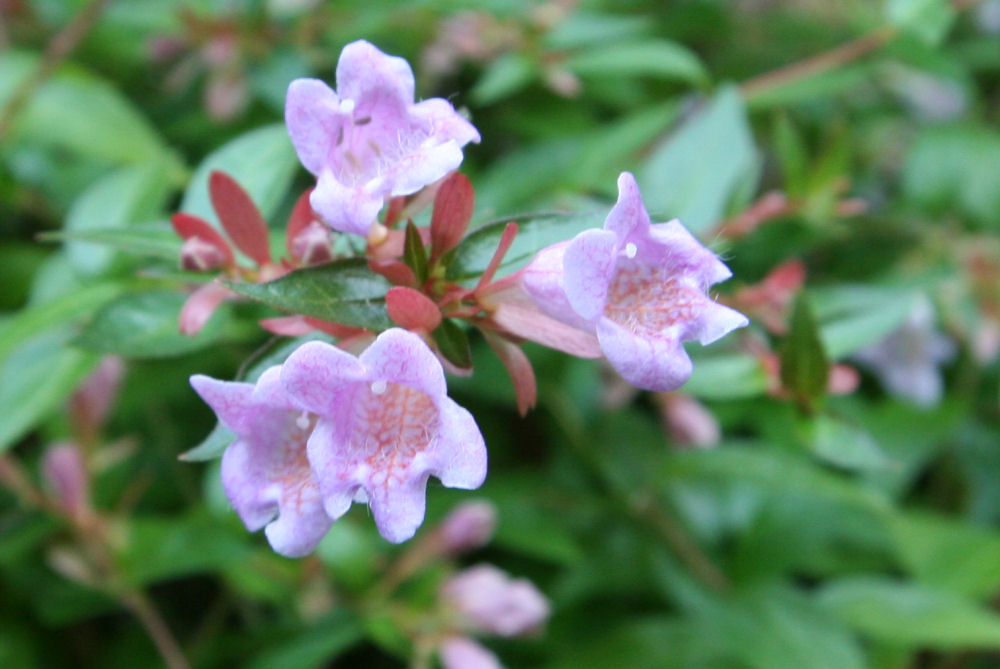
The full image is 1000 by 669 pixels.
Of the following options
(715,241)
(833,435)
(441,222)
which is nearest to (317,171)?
(441,222)

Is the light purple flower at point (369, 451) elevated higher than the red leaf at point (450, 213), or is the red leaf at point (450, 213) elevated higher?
the red leaf at point (450, 213)

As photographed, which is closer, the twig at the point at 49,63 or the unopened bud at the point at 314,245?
the unopened bud at the point at 314,245

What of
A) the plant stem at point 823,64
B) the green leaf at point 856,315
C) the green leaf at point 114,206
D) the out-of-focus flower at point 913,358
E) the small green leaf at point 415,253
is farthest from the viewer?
the out-of-focus flower at point 913,358

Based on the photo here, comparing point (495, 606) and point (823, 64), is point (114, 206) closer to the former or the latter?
point (495, 606)

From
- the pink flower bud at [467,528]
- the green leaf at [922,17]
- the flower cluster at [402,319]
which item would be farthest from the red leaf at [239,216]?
the green leaf at [922,17]

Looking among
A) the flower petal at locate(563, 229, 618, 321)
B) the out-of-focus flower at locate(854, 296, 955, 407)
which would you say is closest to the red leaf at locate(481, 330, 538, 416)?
the flower petal at locate(563, 229, 618, 321)

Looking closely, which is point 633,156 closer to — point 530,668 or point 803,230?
point 803,230

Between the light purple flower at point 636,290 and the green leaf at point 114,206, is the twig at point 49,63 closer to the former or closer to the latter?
the green leaf at point 114,206

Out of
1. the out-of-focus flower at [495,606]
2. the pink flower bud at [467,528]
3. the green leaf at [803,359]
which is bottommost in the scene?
the out-of-focus flower at [495,606]
